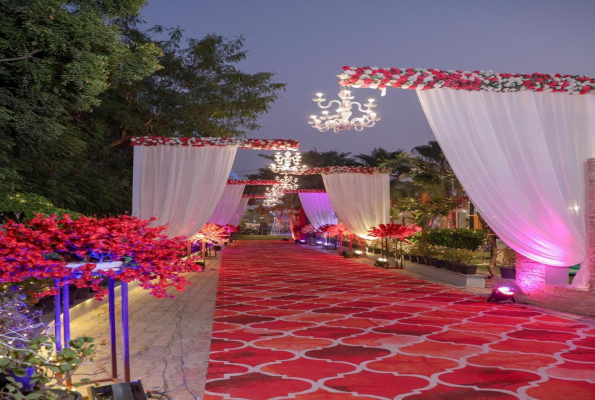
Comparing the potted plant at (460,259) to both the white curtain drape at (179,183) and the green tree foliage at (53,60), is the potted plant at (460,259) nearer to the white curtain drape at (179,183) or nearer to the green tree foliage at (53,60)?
the white curtain drape at (179,183)

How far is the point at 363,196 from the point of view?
13875 millimetres

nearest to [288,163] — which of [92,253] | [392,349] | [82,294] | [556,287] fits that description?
[82,294]

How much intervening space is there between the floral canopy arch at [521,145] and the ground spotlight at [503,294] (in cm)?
95

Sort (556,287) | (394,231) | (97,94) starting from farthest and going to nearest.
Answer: (394,231) → (556,287) → (97,94)

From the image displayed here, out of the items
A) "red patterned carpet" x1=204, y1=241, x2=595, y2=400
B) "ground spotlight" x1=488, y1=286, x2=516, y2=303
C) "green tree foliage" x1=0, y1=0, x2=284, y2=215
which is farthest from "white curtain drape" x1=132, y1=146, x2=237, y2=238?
"ground spotlight" x1=488, y1=286, x2=516, y2=303

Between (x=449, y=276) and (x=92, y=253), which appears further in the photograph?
(x=449, y=276)

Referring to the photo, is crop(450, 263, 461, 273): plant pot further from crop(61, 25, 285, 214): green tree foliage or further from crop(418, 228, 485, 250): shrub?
crop(61, 25, 285, 214): green tree foliage

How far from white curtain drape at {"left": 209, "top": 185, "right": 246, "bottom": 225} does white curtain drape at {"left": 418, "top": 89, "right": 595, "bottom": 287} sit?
12.4 meters

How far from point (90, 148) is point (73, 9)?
226 inches

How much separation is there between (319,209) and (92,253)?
17277mm

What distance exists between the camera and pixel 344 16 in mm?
11859

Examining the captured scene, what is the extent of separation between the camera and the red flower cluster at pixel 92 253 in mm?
3039

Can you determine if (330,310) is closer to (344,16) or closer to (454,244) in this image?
(454,244)

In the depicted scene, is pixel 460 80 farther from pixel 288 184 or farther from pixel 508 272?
pixel 288 184
